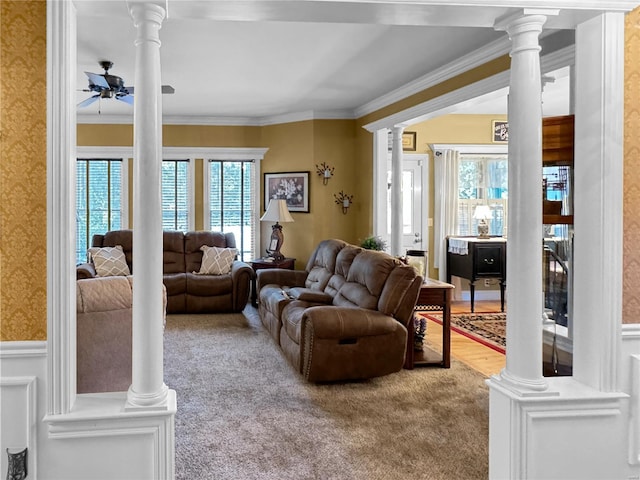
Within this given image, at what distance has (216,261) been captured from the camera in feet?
25.1

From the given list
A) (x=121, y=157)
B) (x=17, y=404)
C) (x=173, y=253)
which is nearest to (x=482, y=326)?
(x=173, y=253)

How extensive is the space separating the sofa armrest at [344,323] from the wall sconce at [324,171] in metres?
3.64

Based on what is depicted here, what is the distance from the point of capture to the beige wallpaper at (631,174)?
2.58 meters

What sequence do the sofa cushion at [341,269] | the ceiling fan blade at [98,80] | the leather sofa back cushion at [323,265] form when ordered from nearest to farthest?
1. the ceiling fan blade at [98,80]
2. the sofa cushion at [341,269]
3. the leather sofa back cushion at [323,265]

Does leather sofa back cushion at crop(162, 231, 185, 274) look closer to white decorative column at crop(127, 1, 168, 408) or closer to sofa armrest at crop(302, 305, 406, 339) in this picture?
sofa armrest at crop(302, 305, 406, 339)

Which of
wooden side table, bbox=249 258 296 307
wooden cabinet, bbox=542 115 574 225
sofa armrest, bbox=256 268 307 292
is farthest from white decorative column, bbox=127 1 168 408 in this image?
wooden side table, bbox=249 258 296 307

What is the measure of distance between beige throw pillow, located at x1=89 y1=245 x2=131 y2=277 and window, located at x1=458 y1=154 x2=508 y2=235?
16.1 feet

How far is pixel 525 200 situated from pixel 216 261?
568cm

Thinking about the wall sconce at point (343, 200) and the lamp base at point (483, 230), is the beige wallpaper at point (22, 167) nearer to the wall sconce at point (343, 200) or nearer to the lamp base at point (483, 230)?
the wall sconce at point (343, 200)

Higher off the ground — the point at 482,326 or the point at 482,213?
the point at 482,213

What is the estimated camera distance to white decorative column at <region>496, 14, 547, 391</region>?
8.17 ft

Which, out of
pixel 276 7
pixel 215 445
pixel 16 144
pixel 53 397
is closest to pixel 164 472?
pixel 53 397

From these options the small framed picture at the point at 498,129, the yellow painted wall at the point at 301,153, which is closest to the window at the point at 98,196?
the yellow painted wall at the point at 301,153

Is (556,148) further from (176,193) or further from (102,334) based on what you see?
(176,193)
